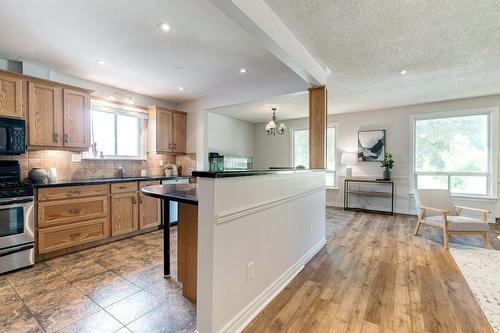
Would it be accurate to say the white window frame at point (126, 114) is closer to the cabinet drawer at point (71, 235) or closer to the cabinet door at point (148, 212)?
the cabinet door at point (148, 212)

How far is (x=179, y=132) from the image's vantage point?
497cm

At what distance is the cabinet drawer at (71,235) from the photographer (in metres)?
2.81

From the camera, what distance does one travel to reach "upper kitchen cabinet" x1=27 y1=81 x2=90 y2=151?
9.80 ft

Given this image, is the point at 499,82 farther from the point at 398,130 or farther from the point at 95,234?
the point at 95,234

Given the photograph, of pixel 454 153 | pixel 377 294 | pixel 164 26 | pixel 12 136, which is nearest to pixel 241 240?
pixel 377 294

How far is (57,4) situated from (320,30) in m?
2.35

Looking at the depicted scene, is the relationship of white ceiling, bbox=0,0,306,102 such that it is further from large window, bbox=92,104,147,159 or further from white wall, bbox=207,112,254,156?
white wall, bbox=207,112,254,156

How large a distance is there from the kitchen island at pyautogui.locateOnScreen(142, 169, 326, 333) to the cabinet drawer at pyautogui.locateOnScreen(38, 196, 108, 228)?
5.14ft

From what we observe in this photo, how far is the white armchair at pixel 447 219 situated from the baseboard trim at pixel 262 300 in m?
2.21

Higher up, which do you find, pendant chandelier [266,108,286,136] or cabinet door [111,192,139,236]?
pendant chandelier [266,108,286,136]

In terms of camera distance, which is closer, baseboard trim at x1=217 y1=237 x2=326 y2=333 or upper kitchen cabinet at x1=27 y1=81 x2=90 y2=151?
baseboard trim at x1=217 y1=237 x2=326 y2=333

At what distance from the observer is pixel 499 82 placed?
3.80 m

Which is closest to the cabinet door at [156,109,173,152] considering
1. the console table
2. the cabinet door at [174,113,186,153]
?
the cabinet door at [174,113,186,153]

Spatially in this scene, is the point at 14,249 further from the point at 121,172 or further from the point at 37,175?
the point at 121,172
